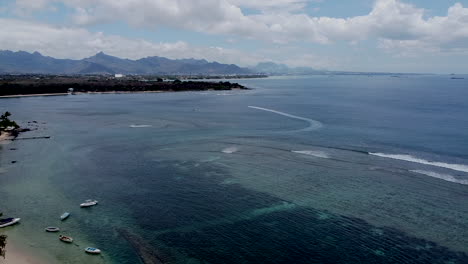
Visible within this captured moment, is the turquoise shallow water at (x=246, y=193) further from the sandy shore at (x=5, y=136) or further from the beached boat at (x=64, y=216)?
the sandy shore at (x=5, y=136)

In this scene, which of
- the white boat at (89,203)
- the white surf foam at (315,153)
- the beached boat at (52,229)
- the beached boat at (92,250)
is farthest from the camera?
the white surf foam at (315,153)

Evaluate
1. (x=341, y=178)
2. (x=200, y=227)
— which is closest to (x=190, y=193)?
(x=200, y=227)

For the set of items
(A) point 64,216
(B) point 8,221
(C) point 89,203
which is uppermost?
(C) point 89,203

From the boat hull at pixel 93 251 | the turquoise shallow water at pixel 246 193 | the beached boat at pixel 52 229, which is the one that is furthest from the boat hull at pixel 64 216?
the boat hull at pixel 93 251

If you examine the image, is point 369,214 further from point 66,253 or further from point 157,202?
point 66,253

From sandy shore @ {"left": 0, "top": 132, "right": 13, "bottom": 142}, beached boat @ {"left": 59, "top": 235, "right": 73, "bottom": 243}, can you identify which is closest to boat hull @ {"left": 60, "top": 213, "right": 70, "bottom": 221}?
beached boat @ {"left": 59, "top": 235, "right": 73, "bottom": 243}

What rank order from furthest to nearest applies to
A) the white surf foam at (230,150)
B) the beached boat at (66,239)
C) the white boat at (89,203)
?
the white surf foam at (230,150) < the white boat at (89,203) < the beached boat at (66,239)

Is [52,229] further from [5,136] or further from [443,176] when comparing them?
[5,136]

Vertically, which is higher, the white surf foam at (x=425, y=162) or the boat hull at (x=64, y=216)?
the white surf foam at (x=425, y=162)

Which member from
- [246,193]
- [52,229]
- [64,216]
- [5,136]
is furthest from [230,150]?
[5,136]
